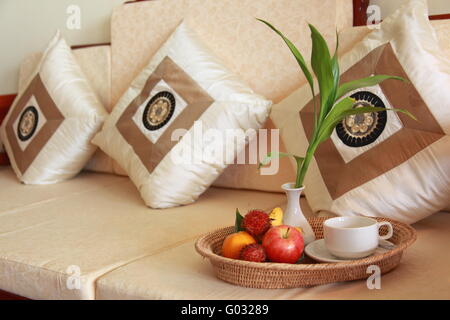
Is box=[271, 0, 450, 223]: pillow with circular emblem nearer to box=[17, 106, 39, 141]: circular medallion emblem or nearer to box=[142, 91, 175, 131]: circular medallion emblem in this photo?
box=[142, 91, 175, 131]: circular medallion emblem

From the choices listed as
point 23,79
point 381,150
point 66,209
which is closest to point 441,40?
point 381,150

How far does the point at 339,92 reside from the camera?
46.3 inches

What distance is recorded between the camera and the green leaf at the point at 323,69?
1.16 metres

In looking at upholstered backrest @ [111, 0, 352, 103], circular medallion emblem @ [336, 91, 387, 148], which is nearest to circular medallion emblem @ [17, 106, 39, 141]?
upholstered backrest @ [111, 0, 352, 103]

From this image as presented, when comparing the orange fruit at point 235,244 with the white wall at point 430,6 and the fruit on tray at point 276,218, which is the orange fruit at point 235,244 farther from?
the white wall at point 430,6

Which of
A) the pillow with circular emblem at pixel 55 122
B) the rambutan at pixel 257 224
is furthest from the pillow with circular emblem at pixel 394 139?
the pillow with circular emblem at pixel 55 122

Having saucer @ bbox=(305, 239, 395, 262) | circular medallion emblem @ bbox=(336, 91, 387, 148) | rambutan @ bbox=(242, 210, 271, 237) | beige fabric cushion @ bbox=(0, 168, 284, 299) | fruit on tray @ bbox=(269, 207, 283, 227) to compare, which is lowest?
beige fabric cushion @ bbox=(0, 168, 284, 299)

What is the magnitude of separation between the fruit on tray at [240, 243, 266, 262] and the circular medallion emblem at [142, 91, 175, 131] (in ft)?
2.76

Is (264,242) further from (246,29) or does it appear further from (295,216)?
(246,29)

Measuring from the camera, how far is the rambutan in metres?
1.15

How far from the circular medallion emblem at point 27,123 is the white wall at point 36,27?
0.51 metres

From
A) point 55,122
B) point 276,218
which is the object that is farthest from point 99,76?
point 276,218

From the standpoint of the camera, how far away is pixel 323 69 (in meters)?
1.18

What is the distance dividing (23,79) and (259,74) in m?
1.34
